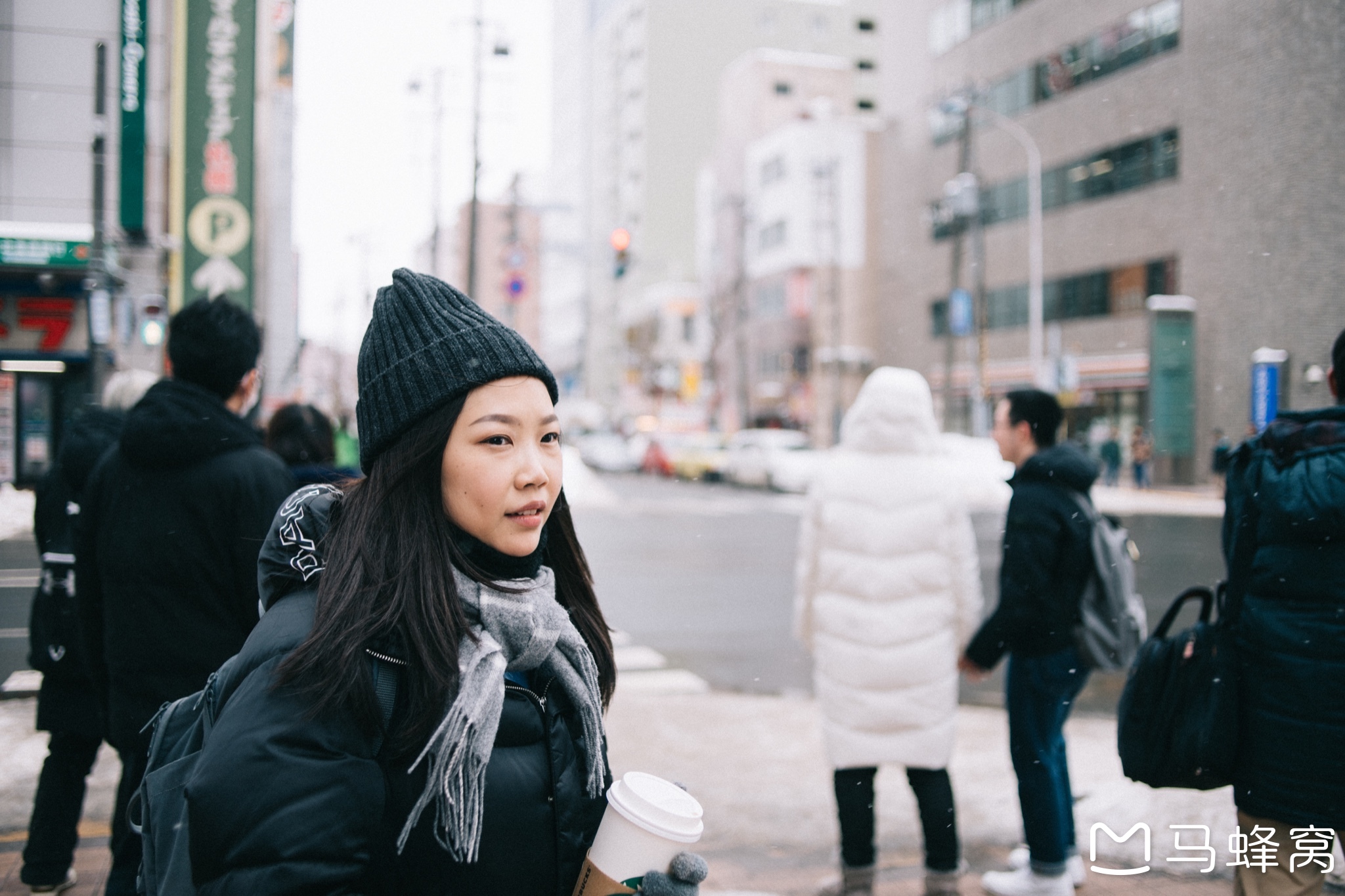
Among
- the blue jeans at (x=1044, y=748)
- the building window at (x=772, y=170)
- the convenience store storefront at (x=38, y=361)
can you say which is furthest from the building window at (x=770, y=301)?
the blue jeans at (x=1044, y=748)

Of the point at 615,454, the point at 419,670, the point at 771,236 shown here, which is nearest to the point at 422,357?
the point at 419,670

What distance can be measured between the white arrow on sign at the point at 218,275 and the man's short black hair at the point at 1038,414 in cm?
1436

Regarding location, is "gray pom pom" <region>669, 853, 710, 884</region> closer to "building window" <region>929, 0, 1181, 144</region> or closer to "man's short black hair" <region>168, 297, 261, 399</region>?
"man's short black hair" <region>168, 297, 261, 399</region>

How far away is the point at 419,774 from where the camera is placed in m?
1.34

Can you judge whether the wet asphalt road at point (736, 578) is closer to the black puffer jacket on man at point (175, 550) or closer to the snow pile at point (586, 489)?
the snow pile at point (586, 489)

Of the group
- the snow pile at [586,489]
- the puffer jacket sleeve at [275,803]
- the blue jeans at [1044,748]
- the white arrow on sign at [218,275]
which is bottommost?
the snow pile at [586,489]

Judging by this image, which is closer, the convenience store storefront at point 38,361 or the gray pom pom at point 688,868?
the gray pom pom at point 688,868

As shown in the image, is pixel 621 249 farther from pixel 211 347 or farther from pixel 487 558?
pixel 487 558

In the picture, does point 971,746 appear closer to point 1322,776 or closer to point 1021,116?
point 1322,776

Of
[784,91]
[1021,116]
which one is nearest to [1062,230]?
[1021,116]

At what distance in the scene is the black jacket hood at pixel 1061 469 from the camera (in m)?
3.74

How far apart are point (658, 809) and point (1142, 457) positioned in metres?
27.4

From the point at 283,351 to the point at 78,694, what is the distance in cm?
2649

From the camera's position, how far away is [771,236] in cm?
5050
